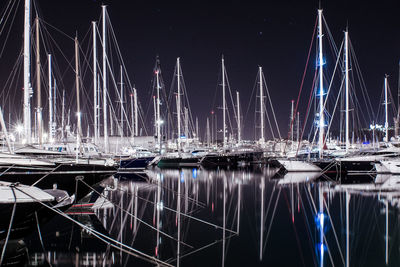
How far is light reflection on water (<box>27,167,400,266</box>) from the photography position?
9312 mm

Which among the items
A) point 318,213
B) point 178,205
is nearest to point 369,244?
point 318,213

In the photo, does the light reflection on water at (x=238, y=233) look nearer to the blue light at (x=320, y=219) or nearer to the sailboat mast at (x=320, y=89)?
the blue light at (x=320, y=219)

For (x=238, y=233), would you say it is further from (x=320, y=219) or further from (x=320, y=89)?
(x=320, y=89)

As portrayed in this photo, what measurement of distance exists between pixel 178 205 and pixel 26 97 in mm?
10253

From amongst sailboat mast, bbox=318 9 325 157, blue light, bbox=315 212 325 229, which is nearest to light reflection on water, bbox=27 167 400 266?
blue light, bbox=315 212 325 229

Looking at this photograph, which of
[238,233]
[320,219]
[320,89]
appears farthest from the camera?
[320,89]

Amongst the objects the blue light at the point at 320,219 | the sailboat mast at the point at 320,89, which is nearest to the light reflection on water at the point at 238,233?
the blue light at the point at 320,219

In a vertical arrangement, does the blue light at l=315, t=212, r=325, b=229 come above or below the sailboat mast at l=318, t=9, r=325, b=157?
below

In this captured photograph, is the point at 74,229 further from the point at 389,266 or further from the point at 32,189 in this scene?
the point at 389,266

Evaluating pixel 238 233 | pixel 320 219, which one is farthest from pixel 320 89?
pixel 238 233

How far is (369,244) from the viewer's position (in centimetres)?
1088

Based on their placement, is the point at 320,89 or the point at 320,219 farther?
the point at 320,89

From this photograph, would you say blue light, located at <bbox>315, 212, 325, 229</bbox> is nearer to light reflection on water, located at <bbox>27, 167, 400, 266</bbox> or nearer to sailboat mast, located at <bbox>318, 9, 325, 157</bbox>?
light reflection on water, located at <bbox>27, 167, 400, 266</bbox>

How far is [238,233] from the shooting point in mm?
12125
